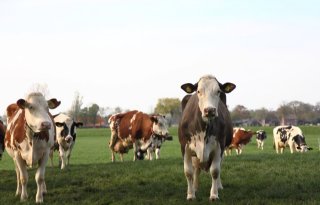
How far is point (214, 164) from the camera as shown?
8.74 meters

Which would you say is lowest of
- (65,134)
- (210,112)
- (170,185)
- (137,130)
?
(170,185)

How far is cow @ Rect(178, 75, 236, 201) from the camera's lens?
855 cm

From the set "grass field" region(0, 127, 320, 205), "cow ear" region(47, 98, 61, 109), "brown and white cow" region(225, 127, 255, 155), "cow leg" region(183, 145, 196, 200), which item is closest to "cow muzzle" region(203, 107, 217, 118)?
"cow leg" region(183, 145, 196, 200)

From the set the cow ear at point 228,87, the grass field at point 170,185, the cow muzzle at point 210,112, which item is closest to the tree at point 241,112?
the grass field at point 170,185

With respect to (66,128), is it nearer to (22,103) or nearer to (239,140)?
(22,103)

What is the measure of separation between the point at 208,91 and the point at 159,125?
45.2ft

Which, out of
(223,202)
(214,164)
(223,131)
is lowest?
(223,202)

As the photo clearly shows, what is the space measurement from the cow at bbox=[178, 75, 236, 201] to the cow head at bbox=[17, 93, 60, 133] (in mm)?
2731

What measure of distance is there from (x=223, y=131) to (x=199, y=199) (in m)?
1.41

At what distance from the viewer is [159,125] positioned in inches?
874

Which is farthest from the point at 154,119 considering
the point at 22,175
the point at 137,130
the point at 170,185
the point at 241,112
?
the point at 241,112

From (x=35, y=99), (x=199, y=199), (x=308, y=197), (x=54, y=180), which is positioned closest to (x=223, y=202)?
(x=199, y=199)

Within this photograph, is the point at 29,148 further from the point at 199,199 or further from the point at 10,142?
the point at 199,199

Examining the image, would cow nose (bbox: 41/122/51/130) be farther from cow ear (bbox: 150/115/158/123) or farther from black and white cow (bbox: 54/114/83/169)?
cow ear (bbox: 150/115/158/123)
